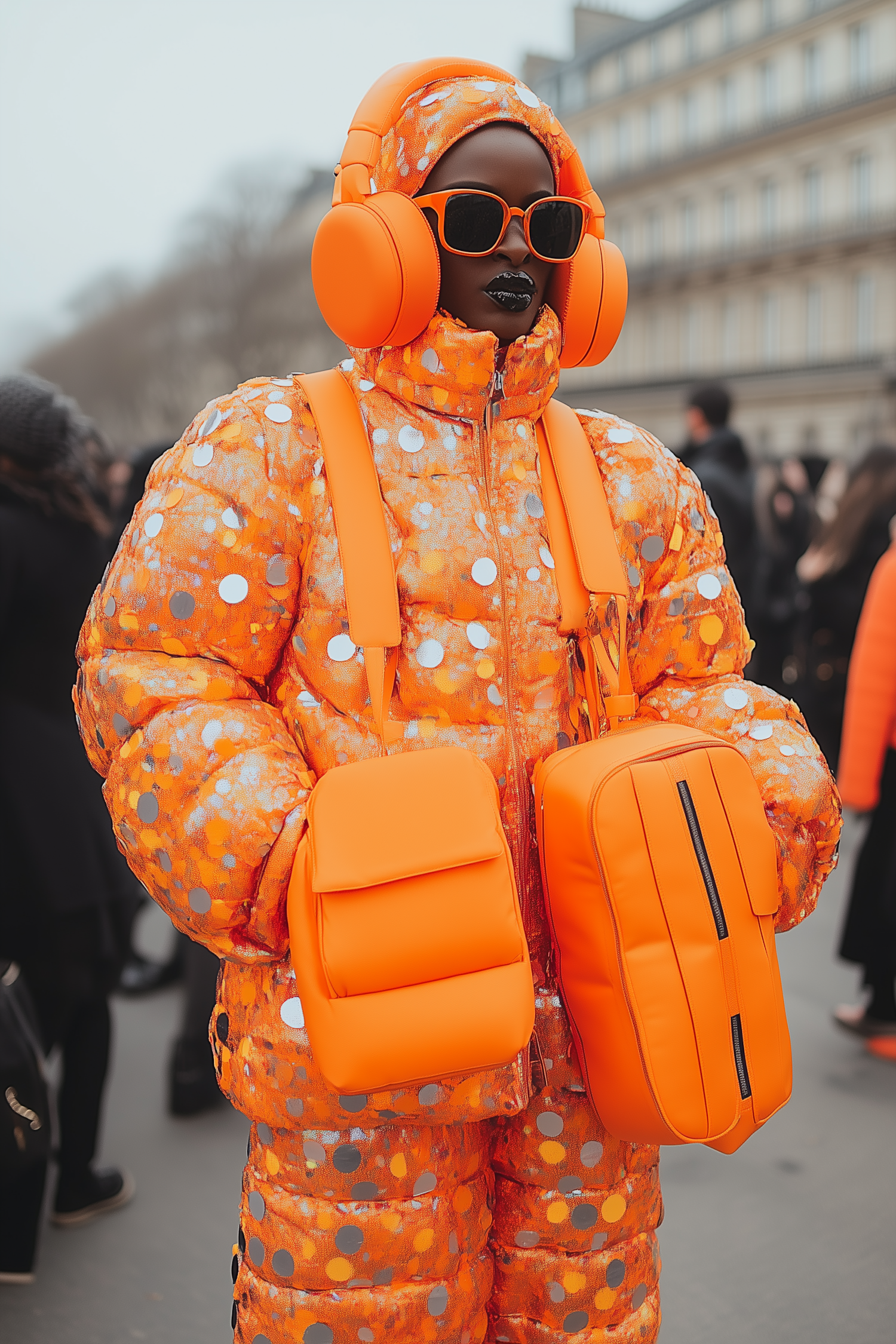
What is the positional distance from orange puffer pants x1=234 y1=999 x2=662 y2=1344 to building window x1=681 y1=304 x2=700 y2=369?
43766 millimetres

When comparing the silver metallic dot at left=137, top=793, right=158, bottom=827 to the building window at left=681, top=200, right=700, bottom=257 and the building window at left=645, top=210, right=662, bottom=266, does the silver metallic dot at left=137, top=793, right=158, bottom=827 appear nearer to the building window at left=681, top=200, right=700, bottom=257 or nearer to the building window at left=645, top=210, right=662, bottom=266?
the building window at left=681, top=200, right=700, bottom=257

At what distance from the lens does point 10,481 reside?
2.87 m

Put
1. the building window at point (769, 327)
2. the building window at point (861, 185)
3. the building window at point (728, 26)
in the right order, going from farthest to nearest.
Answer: the building window at point (728, 26), the building window at point (769, 327), the building window at point (861, 185)

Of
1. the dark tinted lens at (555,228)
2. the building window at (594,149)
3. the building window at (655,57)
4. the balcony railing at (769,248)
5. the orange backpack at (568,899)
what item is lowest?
the orange backpack at (568,899)

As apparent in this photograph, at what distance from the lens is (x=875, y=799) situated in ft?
12.1

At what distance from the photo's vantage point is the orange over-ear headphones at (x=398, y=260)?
1.54 meters

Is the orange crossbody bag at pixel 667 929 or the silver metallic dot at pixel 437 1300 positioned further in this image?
the silver metallic dot at pixel 437 1300

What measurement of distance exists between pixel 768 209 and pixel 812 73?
14.7 ft

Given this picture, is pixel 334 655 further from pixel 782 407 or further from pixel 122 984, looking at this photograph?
pixel 782 407

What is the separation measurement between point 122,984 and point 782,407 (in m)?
37.5

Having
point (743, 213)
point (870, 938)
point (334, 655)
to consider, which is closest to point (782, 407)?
point (743, 213)

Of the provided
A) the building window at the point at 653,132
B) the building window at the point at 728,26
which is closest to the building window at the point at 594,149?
the building window at the point at 653,132

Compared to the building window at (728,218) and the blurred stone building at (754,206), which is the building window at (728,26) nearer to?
the blurred stone building at (754,206)

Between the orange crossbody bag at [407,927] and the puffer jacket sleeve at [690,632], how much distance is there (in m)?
0.46
